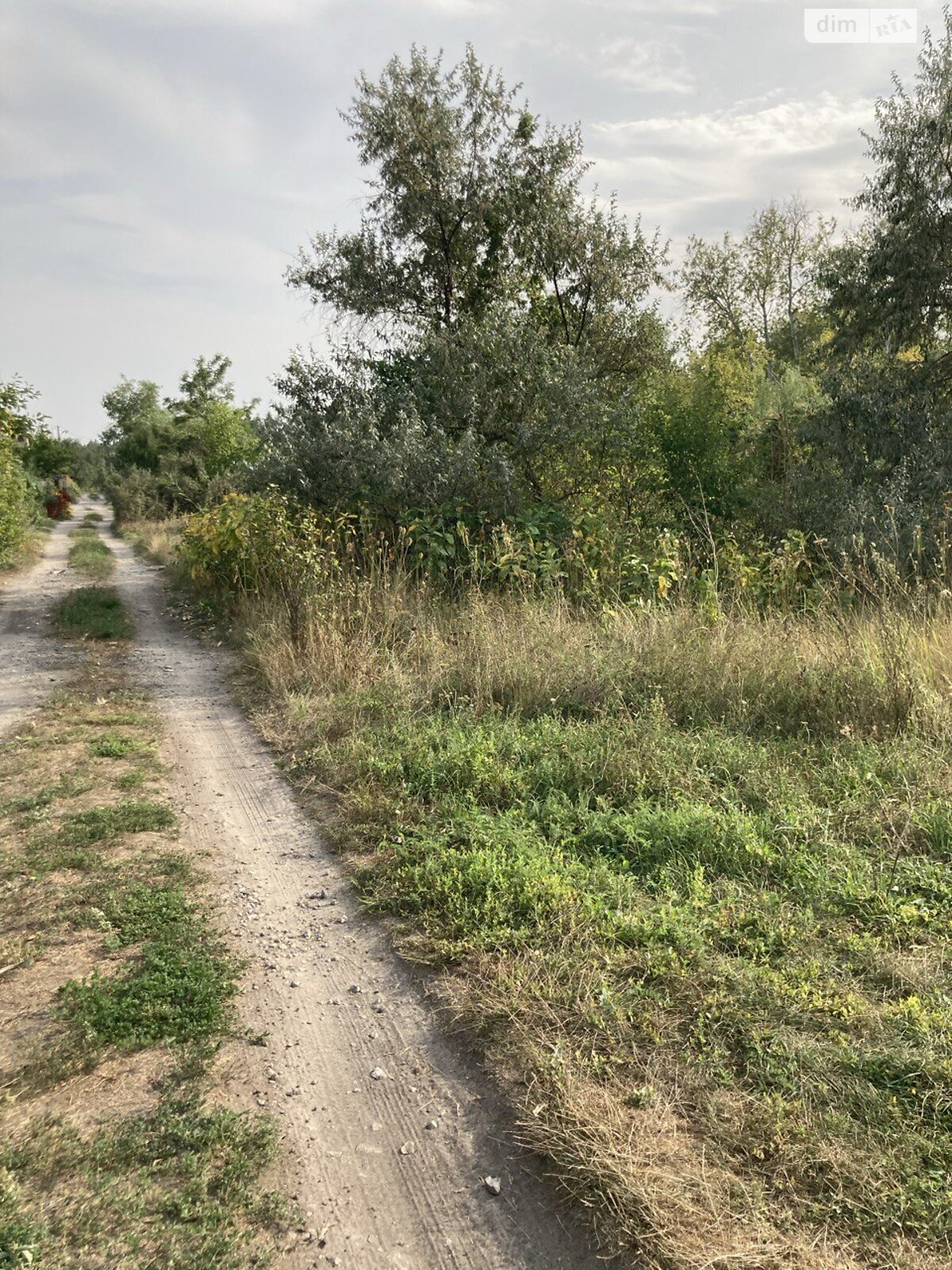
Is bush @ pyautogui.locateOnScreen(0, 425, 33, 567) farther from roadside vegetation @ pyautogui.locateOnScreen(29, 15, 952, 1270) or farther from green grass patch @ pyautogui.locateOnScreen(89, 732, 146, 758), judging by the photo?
green grass patch @ pyautogui.locateOnScreen(89, 732, 146, 758)

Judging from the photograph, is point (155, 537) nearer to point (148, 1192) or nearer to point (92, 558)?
point (92, 558)

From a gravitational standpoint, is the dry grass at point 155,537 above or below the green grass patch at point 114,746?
above

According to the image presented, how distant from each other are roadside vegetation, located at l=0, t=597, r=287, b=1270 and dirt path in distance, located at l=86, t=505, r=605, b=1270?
138mm

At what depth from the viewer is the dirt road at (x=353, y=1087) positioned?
222cm

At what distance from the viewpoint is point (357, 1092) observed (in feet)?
9.07

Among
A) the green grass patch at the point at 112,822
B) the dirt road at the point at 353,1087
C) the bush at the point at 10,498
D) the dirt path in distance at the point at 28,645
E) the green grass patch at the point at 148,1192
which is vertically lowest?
the dirt road at the point at 353,1087

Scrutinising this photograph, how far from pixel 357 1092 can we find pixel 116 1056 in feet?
2.88

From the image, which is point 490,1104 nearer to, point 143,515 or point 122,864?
point 122,864

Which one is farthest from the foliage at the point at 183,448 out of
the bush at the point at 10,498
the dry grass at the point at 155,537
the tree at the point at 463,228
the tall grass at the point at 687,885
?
the tall grass at the point at 687,885

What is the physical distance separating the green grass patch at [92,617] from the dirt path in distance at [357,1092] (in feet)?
23.1

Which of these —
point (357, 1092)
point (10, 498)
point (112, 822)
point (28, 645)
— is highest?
point (10, 498)

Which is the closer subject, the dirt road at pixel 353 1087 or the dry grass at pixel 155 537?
the dirt road at pixel 353 1087

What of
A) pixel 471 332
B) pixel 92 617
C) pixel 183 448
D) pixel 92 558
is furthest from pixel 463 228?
pixel 183 448

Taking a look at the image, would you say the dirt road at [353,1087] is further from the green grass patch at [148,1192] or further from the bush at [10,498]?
the bush at [10,498]
